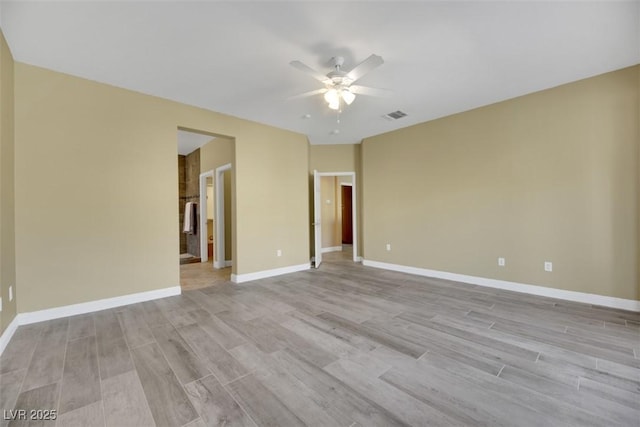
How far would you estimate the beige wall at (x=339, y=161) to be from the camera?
6078mm

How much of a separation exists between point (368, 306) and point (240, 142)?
3324 millimetres

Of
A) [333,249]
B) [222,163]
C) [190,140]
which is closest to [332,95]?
[222,163]

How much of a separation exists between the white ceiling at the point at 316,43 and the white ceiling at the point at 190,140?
1.90 meters

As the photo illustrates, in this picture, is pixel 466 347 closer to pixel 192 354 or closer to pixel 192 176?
pixel 192 354

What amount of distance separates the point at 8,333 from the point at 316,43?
390cm

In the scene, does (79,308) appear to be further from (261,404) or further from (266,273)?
(261,404)

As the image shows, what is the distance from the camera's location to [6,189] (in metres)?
2.37

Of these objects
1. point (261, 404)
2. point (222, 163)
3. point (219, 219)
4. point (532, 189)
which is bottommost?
point (261, 404)

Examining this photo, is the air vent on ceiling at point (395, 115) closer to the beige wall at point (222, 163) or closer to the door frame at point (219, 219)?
the beige wall at point (222, 163)

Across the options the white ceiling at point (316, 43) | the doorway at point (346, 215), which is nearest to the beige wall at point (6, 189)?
the white ceiling at point (316, 43)

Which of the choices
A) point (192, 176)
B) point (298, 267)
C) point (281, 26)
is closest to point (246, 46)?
point (281, 26)

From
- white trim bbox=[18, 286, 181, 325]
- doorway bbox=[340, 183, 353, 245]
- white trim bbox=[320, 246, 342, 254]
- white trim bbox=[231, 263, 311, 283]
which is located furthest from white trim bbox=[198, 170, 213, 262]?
doorway bbox=[340, 183, 353, 245]

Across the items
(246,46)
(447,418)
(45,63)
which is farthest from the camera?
(45,63)

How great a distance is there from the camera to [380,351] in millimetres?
2148
